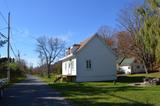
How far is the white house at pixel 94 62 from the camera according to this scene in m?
43.8

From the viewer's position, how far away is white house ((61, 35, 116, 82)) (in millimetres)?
43781

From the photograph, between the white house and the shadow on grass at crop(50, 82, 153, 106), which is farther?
the white house

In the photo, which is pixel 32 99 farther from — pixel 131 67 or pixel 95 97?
pixel 131 67

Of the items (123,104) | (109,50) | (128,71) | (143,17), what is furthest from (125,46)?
(123,104)

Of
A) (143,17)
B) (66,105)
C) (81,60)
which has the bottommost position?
(66,105)

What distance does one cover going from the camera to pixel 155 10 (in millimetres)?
28266

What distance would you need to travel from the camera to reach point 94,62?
4434cm

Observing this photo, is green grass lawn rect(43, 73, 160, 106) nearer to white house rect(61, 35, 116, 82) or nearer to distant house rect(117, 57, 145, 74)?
white house rect(61, 35, 116, 82)

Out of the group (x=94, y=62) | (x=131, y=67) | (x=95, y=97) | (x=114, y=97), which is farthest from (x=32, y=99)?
(x=131, y=67)

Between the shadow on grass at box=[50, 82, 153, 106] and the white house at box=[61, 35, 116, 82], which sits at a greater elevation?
the white house at box=[61, 35, 116, 82]

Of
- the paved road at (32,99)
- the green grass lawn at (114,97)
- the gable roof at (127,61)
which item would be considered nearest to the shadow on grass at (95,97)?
the green grass lawn at (114,97)

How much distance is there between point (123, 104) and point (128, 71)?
256 feet

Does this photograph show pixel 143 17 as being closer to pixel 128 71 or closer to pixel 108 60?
pixel 108 60

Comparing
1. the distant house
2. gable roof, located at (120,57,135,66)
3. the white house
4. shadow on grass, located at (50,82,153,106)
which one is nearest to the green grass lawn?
shadow on grass, located at (50,82,153,106)
